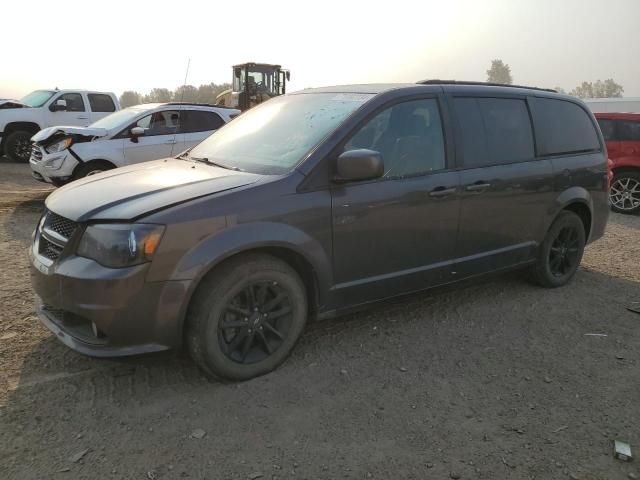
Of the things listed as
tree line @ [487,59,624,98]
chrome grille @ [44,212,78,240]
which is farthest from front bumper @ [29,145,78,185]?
tree line @ [487,59,624,98]

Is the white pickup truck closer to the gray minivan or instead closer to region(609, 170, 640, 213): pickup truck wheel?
→ the gray minivan

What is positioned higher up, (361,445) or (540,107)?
(540,107)

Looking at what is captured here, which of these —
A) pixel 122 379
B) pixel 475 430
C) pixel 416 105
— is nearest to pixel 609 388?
pixel 475 430

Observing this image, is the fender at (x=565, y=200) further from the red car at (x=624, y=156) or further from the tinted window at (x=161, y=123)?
the tinted window at (x=161, y=123)

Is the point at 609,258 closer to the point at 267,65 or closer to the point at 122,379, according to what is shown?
the point at 122,379

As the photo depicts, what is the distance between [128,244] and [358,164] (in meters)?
1.37

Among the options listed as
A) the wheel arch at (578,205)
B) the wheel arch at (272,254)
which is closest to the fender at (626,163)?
the wheel arch at (578,205)

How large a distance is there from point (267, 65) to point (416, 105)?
18.3 meters

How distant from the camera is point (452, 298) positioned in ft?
15.4

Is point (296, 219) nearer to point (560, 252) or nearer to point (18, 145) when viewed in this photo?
point (560, 252)

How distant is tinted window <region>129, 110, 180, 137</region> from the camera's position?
29.2ft

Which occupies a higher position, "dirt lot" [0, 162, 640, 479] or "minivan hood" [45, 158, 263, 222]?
"minivan hood" [45, 158, 263, 222]

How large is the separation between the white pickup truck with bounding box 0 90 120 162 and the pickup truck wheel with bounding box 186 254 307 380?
12381 millimetres

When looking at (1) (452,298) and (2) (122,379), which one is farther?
(1) (452,298)
